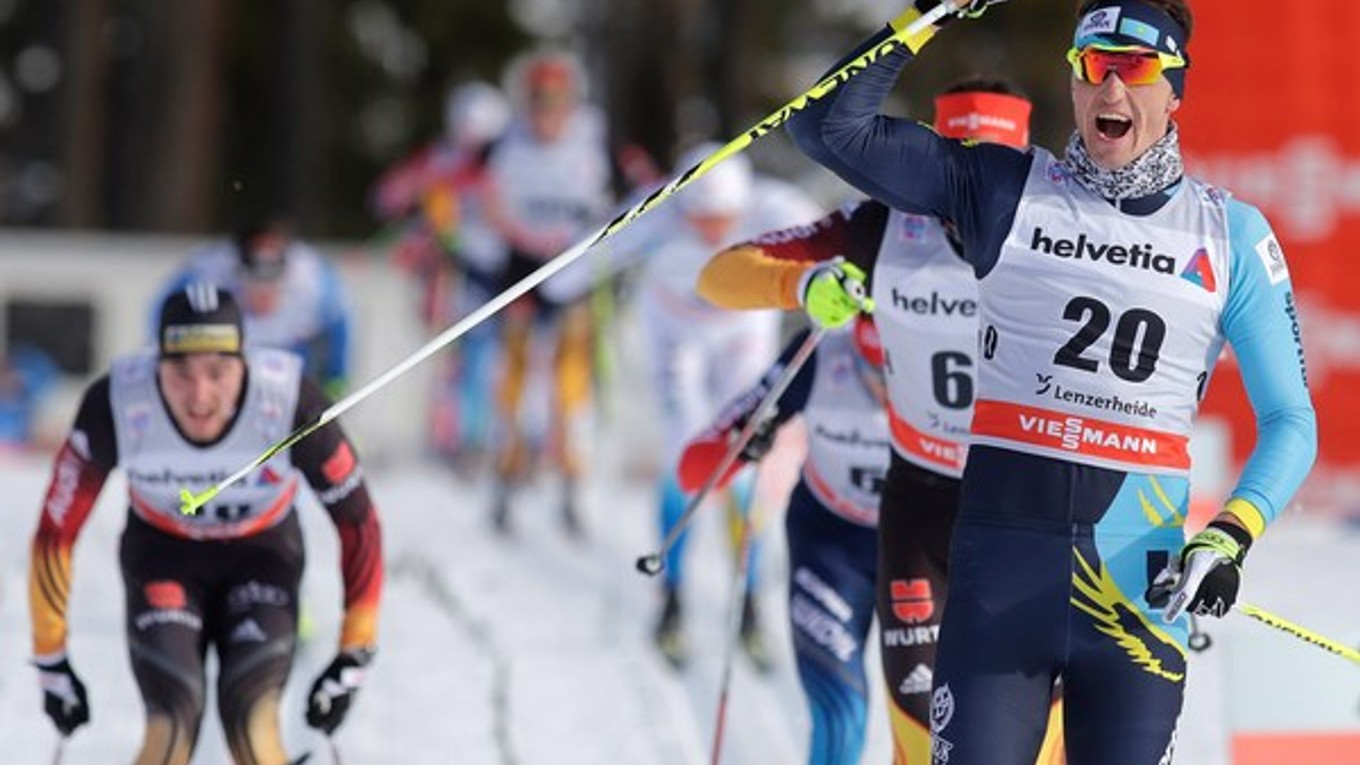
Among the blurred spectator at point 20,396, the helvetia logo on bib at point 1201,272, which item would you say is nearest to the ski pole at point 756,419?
the helvetia logo on bib at point 1201,272

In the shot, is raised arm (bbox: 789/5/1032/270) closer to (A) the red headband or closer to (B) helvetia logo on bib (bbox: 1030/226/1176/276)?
(B) helvetia logo on bib (bbox: 1030/226/1176/276)

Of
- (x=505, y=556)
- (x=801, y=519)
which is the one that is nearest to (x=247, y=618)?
(x=801, y=519)

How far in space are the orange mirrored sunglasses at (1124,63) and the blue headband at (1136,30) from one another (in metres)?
0.01

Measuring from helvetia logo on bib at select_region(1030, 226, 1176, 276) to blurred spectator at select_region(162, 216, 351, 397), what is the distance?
5.84 m

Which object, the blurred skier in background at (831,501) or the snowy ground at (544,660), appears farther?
the snowy ground at (544,660)

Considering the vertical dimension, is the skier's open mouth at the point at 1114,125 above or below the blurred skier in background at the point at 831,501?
above

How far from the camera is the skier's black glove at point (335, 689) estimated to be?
5984 mm

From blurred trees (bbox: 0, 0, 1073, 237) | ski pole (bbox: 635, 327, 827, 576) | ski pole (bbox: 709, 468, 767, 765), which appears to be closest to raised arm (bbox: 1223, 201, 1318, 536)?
ski pole (bbox: 635, 327, 827, 576)

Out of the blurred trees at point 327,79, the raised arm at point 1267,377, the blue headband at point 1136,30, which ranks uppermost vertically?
the blurred trees at point 327,79

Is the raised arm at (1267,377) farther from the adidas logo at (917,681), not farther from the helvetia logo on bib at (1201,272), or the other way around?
the adidas logo at (917,681)

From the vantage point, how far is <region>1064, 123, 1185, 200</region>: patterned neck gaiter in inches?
172

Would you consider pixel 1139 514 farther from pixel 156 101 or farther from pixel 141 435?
pixel 156 101

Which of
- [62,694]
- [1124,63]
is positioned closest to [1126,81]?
[1124,63]

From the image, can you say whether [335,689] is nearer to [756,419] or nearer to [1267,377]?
[756,419]
